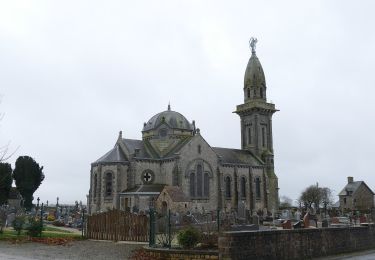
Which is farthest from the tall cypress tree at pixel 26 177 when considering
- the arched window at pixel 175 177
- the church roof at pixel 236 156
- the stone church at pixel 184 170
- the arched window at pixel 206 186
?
the church roof at pixel 236 156

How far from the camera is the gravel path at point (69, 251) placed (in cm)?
1556

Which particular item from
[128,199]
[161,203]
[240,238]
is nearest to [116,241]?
[240,238]

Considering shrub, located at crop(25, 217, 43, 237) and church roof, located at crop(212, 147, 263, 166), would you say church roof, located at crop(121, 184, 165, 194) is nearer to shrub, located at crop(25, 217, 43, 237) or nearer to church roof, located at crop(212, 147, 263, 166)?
church roof, located at crop(212, 147, 263, 166)

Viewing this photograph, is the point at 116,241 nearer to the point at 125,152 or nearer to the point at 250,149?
the point at 125,152

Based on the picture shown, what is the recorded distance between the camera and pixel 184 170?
2066 inches

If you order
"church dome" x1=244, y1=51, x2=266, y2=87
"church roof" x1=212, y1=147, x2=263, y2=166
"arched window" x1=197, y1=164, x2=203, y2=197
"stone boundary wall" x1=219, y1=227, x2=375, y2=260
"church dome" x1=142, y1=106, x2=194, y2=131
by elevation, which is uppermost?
"church dome" x1=244, y1=51, x2=266, y2=87

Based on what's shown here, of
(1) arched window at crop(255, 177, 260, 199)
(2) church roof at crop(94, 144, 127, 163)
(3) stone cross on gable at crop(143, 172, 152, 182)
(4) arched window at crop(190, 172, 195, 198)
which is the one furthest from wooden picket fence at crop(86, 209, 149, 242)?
(1) arched window at crop(255, 177, 260, 199)

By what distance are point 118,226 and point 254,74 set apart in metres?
51.9

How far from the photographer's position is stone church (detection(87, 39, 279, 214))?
49.9 m

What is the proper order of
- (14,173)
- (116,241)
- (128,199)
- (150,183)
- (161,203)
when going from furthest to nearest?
(14,173), (150,183), (128,199), (161,203), (116,241)

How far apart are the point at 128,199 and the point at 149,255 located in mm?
34279

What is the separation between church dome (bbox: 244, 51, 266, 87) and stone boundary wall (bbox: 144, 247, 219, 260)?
55718mm

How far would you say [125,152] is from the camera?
176 ft

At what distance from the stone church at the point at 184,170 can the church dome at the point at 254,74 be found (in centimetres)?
77
